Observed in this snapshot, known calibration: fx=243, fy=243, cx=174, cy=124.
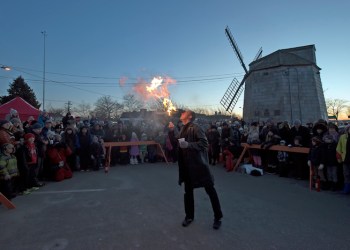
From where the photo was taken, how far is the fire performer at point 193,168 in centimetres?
418

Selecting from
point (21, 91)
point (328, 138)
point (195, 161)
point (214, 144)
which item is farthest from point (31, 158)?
point (21, 91)

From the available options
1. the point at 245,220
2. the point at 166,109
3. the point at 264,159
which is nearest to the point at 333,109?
the point at 166,109

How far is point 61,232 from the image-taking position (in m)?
3.99

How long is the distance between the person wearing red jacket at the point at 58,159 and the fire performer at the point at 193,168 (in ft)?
18.2

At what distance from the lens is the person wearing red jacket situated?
26.8ft

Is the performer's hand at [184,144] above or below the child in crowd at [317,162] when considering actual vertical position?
above

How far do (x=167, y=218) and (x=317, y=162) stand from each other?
4918mm

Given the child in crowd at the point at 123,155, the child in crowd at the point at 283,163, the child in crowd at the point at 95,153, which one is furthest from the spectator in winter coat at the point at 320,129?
the child in crowd at the point at 95,153

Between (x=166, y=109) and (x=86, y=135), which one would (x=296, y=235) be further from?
(x=166, y=109)

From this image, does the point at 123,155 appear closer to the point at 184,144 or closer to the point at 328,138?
the point at 184,144

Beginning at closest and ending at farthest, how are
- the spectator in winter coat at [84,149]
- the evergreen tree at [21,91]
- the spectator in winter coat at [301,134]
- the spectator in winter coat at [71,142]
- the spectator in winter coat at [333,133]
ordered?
1. the spectator in winter coat at [333,133]
2. the spectator in winter coat at [301,134]
3. the spectator in winter coat at [71,142]
4. the spectator in winter coat at [84,149]
5. the evergreen tree at [21,91]

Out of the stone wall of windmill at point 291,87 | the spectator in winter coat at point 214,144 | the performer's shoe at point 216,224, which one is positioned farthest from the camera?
the stone wall of windmill at point 291,87

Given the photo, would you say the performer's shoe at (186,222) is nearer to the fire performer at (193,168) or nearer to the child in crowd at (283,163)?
the fire performer at (193,168)

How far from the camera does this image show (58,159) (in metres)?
8.38
